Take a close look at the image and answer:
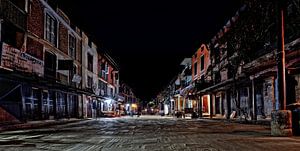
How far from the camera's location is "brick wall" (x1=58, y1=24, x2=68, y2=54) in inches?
1289

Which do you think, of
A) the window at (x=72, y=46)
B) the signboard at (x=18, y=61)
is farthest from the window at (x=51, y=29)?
the window at (x=72, y=46)

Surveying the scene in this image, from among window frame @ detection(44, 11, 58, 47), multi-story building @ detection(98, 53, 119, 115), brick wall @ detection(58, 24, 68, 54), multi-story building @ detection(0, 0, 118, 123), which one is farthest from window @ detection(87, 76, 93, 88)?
window frame @ detection(44, 11, 58, 47)

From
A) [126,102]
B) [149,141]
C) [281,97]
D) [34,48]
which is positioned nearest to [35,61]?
[34,48]

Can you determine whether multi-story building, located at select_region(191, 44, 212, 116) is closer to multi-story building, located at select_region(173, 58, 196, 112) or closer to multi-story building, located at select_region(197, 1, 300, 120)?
multi-story building, located at select_region(173, 58, 196, 112)

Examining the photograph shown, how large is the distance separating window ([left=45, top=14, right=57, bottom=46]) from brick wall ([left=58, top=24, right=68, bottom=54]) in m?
1.16

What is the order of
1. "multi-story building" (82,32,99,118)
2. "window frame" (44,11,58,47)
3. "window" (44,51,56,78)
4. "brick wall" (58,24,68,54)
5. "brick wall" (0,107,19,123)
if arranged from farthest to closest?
"multi-story building" (82,32,99,118) → "brick wall" (58,24,68,54) → "window frame" (44,11,58,47) → "window" (44,51,56,78) → "brick wall" (0,107,19,123)

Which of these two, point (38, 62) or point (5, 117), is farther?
point (38, 62)

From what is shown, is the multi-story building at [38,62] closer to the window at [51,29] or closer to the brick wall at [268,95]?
the window at [51,29]

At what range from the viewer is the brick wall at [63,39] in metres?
32.8

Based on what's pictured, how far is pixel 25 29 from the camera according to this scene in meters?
22.9

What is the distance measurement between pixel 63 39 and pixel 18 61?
14.2 m

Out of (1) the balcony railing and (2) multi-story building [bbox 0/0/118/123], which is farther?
(2) multi-story building [bbox 0/0/118/123]

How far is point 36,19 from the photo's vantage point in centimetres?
2612

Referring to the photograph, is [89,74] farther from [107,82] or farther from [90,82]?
[107,82]
